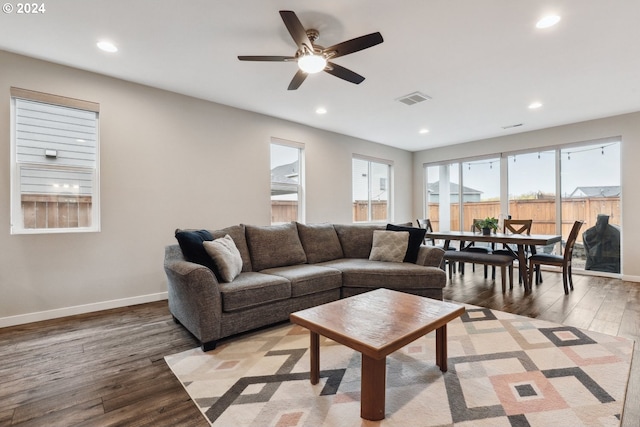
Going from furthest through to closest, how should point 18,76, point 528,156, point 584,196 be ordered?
point 528,156, point 584,196, point 18,76

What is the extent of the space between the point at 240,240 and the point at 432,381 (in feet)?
7.16

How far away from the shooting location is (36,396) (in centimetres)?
175

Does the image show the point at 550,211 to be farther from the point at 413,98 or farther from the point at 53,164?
the point at 53,164

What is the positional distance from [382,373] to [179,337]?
1.86 meters

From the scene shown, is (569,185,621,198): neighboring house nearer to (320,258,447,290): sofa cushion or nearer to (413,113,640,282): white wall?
(413,113,640,282): white wall

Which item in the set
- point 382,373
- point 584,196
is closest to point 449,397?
point 382,373

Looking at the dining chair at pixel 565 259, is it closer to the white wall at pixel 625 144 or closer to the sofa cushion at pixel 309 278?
the white wall at pixel 625 144

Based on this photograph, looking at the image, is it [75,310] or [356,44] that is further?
[75,310]

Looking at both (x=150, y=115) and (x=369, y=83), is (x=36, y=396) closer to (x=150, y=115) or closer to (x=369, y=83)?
(x=150, y=115)

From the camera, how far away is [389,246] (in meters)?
3.57

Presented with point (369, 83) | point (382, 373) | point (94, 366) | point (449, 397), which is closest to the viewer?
point (382, 373)

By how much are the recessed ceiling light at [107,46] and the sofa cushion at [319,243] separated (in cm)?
253

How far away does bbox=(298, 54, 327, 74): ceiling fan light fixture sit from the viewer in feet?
7.65

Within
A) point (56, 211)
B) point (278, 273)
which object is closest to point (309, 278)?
point (278, 273)
